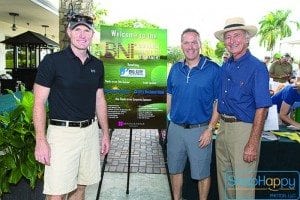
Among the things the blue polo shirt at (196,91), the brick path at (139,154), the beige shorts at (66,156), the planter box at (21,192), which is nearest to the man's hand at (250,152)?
the blue polo shirt at (196,91)

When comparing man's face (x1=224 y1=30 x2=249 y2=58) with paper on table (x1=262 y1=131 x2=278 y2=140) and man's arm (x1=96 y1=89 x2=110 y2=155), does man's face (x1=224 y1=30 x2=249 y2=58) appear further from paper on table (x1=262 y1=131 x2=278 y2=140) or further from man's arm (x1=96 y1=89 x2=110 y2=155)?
man's arm (x1=96 y1=89 x2=110 y2=155)

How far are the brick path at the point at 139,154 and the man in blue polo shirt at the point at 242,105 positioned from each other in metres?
2.50

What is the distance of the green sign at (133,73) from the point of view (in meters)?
4.14

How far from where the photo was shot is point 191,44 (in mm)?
3797

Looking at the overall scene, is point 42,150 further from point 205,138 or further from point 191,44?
point 191,44

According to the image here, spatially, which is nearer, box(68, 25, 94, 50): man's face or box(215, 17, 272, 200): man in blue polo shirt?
box(68, 25, 94, 50): man's face

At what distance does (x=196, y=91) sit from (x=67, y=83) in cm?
141

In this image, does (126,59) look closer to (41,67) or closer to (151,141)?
(41,67)

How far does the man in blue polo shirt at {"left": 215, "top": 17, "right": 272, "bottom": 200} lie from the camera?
3334 millimetres

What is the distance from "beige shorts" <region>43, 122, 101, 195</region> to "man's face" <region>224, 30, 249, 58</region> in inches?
62.8

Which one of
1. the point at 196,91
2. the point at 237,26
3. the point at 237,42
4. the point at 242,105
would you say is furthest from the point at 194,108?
the point at 237,26

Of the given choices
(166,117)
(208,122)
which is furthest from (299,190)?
(166,117)

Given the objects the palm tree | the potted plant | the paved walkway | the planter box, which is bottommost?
the paved walkway

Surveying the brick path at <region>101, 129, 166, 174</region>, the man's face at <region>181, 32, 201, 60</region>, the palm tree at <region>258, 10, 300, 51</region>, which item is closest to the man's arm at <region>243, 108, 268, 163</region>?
the man's face at <region>181, 32, 201, 60</region>
